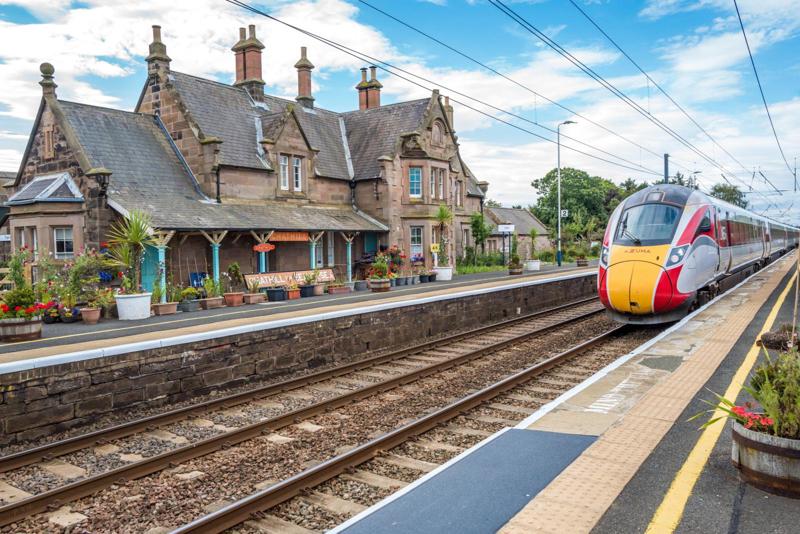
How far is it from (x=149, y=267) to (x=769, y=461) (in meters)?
20.2

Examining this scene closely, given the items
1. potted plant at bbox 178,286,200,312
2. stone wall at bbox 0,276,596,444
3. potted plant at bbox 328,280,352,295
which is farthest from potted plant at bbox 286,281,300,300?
stone wall at bbox 0,276,596,444

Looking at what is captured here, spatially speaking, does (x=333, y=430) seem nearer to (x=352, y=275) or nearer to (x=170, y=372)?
(x=170, y=372)

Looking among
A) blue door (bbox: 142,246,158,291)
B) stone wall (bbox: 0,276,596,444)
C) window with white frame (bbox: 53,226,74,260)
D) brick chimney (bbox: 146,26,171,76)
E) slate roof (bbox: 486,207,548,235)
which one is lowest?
stone wall (bbox: 0,276,596,444)

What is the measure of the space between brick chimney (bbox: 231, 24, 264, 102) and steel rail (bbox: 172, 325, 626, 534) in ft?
79.8

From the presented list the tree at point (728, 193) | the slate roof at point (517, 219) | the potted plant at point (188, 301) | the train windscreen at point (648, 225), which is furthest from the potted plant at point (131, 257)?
the tree at point (728, 193)

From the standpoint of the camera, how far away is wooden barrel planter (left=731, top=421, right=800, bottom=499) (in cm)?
453

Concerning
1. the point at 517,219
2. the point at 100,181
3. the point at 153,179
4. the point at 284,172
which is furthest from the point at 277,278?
the point at 517,219

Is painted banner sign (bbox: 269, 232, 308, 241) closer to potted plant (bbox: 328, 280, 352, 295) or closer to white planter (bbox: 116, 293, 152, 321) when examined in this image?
potted plant (bbox: 328, 280, 352, 295)

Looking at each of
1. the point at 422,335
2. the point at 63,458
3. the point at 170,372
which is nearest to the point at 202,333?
the point at 170,372

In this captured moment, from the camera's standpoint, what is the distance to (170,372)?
10180mm

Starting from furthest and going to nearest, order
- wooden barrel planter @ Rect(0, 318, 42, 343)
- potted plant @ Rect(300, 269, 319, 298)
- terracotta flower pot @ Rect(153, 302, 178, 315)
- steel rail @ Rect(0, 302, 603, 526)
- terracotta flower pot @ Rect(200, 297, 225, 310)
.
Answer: potted plant @ Rect(300, 269, 319, 298) → terracotta flower pot @ Rect(200, 297, 225, 310) → terracotta flower pot @ Rect(153, 302, 178, 315) → wooden barrel planter @ Rect(0, 318, 42, 343) → steel rail @ Rect(0, 302, 603, 526)

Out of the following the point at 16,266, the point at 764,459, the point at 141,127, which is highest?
the point at 141,127

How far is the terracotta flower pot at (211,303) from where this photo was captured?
18.9 m

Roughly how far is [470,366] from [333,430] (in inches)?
189
